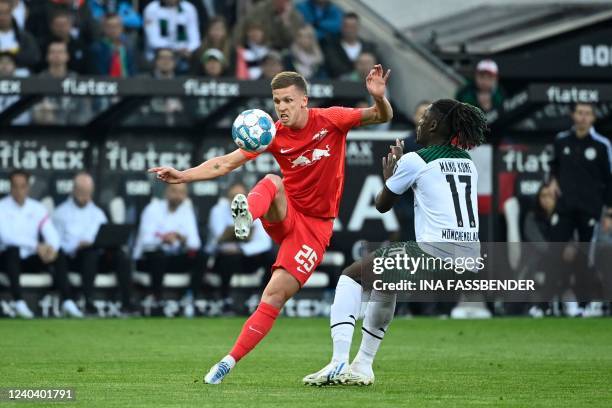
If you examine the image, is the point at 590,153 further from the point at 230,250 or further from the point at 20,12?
the point at 20,12

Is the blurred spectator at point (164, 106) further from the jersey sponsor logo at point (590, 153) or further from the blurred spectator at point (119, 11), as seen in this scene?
the jersey sponsor logo at point (590, 153)

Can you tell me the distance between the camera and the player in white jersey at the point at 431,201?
30.4 ft

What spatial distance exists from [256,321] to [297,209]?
88 centimetres

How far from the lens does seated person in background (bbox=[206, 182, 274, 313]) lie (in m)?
18.0

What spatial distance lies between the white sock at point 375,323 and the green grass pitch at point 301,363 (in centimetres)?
25

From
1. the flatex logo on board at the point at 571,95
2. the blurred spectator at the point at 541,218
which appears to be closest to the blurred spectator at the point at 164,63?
the flatex logo on board at the point at 571,95

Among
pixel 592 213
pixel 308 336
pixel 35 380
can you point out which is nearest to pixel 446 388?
pixel 35 380

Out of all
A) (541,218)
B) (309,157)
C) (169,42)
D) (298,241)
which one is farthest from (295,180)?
(169,42)

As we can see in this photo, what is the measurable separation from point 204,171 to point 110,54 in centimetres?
998

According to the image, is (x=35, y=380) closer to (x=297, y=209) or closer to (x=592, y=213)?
(x=297, y=209)

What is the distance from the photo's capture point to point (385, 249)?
9.51m

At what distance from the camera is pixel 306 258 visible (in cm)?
960

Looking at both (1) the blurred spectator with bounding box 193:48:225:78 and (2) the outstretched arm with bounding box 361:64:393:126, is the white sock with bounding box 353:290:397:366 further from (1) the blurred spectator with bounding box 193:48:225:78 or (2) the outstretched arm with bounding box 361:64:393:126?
(1) the blurred spectator with bounding box 193:48:225:78

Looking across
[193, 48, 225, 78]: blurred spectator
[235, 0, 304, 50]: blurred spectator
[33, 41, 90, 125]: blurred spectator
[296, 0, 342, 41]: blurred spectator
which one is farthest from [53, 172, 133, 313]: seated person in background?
[296, 0, 342, 41]: blurred spectator
